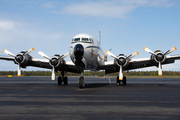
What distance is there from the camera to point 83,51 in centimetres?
1828

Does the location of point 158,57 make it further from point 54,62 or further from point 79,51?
point 54,62

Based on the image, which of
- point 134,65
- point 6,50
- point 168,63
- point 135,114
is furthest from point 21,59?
point 135,114

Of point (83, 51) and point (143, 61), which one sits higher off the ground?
point (83, 51)

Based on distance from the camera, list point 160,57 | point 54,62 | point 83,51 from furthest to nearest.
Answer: point 54,62, point 160,57, point 83,51

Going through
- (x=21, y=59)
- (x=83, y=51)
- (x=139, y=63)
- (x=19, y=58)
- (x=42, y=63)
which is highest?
(x=83, y=51)

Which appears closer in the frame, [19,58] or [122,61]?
[122,61]

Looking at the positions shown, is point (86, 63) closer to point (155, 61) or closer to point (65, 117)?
point (155, 61)

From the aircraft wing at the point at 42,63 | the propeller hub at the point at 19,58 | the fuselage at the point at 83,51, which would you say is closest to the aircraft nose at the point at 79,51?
the fuselage at the point at 83,51

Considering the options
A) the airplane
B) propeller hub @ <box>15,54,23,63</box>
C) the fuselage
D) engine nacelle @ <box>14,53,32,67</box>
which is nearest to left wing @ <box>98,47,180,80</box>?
the airplane

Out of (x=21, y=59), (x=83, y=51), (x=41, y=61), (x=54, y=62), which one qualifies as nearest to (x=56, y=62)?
(x=54, y=62)

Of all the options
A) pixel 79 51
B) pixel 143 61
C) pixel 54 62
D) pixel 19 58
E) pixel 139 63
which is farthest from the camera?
pixel 139 63

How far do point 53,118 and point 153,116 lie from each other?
3601 millimetres

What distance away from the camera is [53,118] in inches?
268

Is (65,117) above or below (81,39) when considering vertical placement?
below
